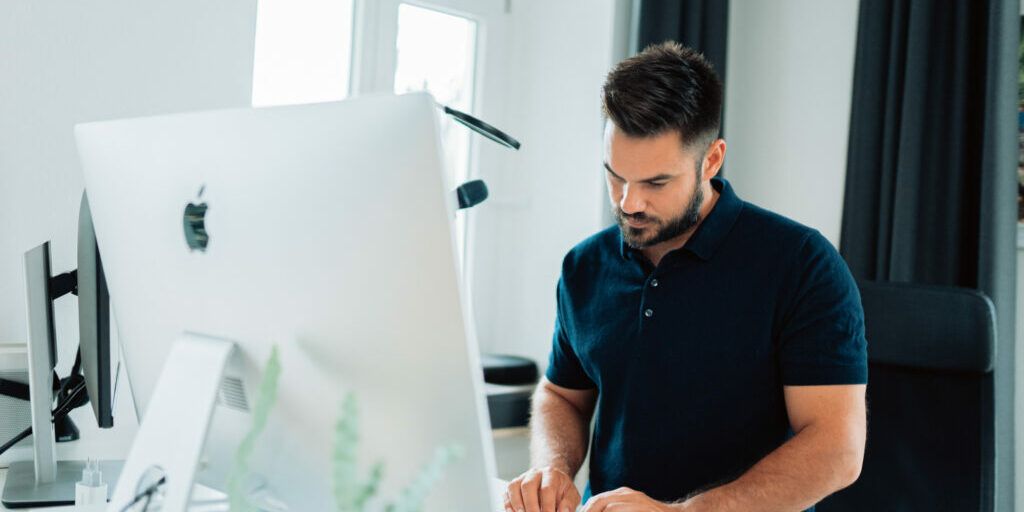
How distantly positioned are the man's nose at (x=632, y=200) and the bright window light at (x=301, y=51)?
1248 millimetres

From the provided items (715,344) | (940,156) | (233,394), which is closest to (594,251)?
(715,344)

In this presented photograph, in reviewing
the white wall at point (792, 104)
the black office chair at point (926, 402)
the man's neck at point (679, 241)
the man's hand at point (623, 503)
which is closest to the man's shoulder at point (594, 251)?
the man's neck at point (679, 241)

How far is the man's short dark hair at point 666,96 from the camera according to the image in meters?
1.25

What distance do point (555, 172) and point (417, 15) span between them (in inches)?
24.3

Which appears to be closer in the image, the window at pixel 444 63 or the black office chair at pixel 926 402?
the black office chair at pixel 926 402

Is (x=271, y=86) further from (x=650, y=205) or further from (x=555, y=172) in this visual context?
(x=650, y=205)

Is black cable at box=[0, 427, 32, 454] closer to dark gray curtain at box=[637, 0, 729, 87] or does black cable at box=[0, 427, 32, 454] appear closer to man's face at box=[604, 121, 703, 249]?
man's face at box=[604, 121, 703, 249]

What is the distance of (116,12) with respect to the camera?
188 cm

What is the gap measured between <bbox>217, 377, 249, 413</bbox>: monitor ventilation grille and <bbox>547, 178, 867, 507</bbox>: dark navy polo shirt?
2.22ft

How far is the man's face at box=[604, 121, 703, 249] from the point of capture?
1.26 meters

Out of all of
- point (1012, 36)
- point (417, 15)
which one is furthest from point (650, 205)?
point (417, 15)

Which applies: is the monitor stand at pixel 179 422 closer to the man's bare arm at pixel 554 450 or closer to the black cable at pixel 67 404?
the man's bare arm at pixel 554 450

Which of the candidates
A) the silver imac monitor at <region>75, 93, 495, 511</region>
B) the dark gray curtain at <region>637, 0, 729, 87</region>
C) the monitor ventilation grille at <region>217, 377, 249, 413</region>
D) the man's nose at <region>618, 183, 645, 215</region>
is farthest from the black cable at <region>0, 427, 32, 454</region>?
the dark gray curtain at <region>637, 0, 729, 87</region>

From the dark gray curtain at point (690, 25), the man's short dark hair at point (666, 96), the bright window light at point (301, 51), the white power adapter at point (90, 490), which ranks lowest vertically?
the white power adapter at point (90, 490)
